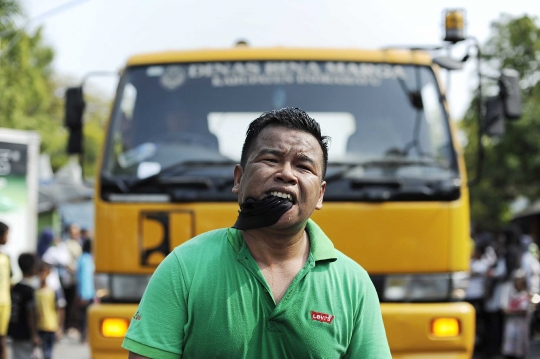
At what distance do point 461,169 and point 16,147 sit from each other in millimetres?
10076

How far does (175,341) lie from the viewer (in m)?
2.33

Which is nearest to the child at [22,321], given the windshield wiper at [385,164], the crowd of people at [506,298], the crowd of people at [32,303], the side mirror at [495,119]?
the crowd of people at [32,303]

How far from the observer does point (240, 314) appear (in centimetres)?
234

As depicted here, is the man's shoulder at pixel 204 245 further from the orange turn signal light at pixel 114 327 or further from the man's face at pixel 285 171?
the orange turn signal light at pixel 114 327

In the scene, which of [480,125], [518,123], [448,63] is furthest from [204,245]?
[518,123]

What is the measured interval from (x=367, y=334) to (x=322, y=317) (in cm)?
15

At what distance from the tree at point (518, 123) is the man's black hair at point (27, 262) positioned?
22138 mm

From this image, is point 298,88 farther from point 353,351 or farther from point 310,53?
point 353,351

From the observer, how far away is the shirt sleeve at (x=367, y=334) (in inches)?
94.7

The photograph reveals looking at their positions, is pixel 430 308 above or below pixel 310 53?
below

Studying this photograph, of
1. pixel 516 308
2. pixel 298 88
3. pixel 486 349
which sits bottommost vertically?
pixel 486 349

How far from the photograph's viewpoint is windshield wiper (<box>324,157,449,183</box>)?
18.5 feet

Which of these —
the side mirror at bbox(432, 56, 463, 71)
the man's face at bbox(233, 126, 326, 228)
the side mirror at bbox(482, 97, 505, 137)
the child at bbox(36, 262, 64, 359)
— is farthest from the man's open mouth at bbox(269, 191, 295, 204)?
the child at bbox(36, 262, 64, 359)

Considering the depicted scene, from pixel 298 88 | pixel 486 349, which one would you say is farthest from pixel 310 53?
pixel 486 349
